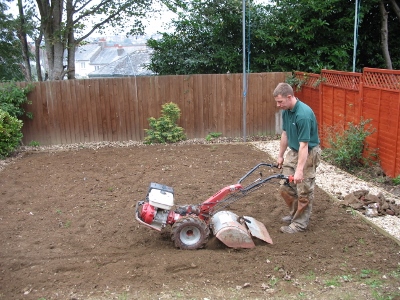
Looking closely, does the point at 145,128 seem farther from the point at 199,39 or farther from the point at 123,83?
the point at 199,39

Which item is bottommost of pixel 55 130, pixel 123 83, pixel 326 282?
pixel 326 282

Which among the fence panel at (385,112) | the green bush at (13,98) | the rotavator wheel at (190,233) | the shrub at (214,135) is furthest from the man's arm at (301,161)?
the green bush at (13,98)

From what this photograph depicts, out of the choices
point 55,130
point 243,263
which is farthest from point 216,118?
point 243,263

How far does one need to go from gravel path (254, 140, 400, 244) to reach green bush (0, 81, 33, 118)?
743cm

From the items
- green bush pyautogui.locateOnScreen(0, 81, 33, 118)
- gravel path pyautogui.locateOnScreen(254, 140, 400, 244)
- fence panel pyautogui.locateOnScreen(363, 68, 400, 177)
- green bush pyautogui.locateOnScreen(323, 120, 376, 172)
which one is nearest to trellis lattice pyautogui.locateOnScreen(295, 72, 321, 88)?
green bush pyautogui.locateOnScreen(323, 120, 376, 172)

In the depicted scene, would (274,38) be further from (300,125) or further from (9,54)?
(9,54)

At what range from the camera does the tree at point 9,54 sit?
1488cm

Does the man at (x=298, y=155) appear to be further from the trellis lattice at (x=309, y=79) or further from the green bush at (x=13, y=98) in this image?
the green bush at (x=13, y=98)

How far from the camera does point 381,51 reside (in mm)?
12547

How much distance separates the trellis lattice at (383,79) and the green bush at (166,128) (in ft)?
16.0

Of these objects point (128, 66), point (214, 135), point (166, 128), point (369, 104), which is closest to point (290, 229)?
point (369, 104)

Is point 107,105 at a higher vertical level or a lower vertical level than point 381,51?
lower

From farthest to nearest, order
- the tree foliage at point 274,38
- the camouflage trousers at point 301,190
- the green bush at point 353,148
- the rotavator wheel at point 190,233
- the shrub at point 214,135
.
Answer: the tree foliage at point 274,38 → the shrub at point 214,135 → the green bush at point 353,148 → the camouflage trousers at point 301,190 → the rotavator wheel at point 190,233

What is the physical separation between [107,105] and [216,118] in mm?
3049
